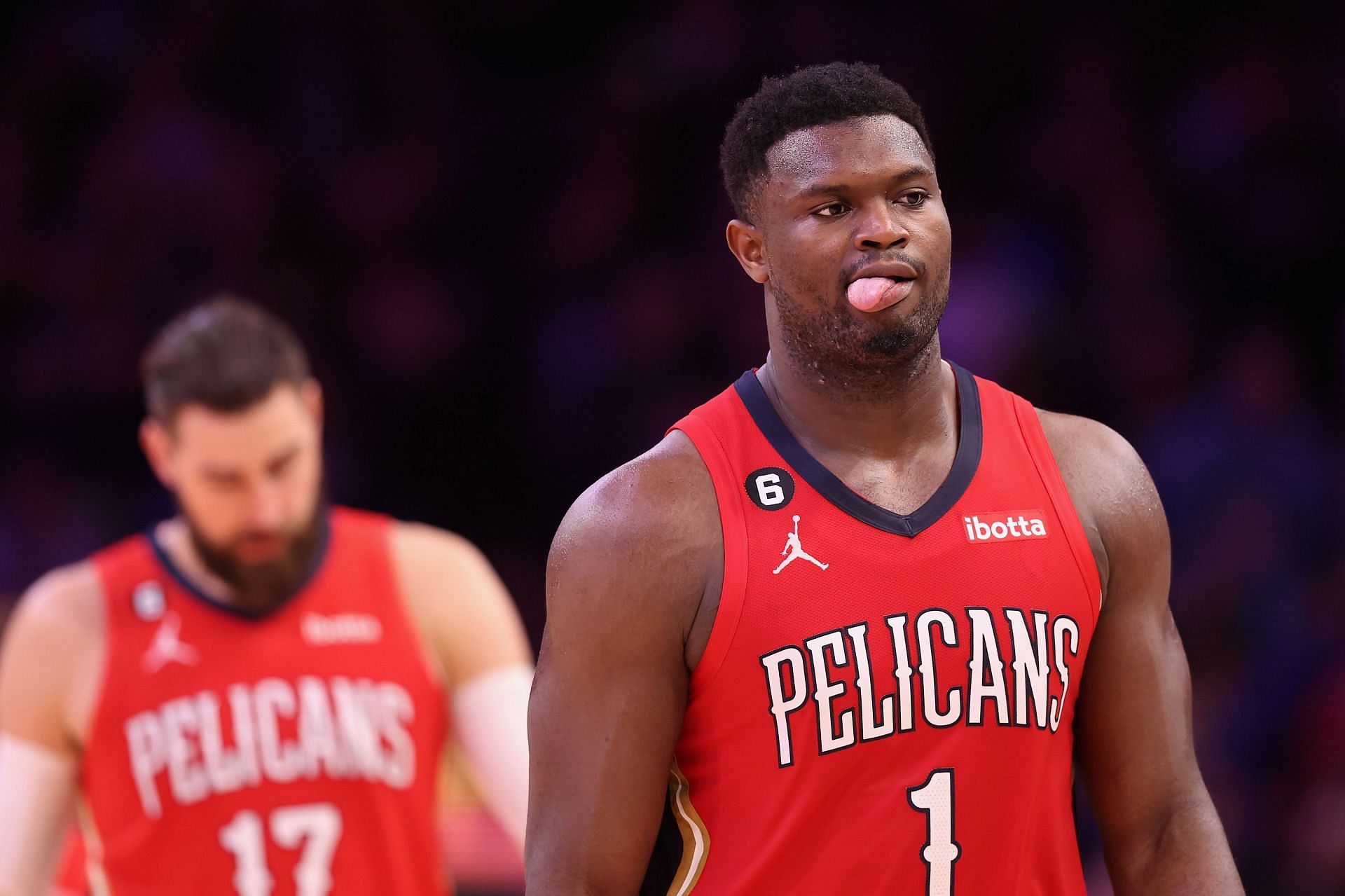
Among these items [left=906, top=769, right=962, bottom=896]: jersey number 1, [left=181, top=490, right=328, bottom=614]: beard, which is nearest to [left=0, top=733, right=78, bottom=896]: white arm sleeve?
[left=181, top=490, right=328, bottom=614]: beard

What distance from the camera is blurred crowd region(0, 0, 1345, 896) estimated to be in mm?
7383

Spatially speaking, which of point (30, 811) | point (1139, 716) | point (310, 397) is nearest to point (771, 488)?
point (1139, 716)

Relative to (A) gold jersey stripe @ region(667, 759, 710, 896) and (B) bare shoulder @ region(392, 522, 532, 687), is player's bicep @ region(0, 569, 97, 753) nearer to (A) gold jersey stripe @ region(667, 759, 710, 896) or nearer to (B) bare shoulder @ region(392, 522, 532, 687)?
(B) bare shoulder @ region(392, 522, 532, 687)

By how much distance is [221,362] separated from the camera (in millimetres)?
4238

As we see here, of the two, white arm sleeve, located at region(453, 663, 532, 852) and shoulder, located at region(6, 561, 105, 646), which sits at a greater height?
shoulder, located at region(6, 561, 105, 646)

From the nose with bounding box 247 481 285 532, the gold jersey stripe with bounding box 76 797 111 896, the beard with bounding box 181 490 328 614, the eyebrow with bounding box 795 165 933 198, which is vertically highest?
the eyebrow with bounding box 795 165 933 198

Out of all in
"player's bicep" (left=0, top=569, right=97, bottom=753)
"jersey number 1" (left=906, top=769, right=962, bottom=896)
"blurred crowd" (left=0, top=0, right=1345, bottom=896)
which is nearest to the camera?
"jersey number 1" (left=906, top=769, right=962, bottom=896)

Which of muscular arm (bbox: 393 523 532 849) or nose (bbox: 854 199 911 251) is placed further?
muscular arm (bbox: 393 523 532 849)

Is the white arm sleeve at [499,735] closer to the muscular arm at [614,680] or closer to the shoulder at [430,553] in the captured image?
the shoulder at [430,553]

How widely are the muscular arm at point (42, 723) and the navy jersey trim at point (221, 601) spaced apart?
0.20 meters

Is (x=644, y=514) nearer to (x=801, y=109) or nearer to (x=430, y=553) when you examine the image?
(x=801, y=109)

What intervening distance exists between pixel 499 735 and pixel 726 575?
1819 mm

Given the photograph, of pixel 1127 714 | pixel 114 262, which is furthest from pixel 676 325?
pixel 1127 714

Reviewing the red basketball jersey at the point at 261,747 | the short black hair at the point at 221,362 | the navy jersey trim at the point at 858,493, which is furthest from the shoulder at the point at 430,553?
the navy jersey trim at the point at 858,493
